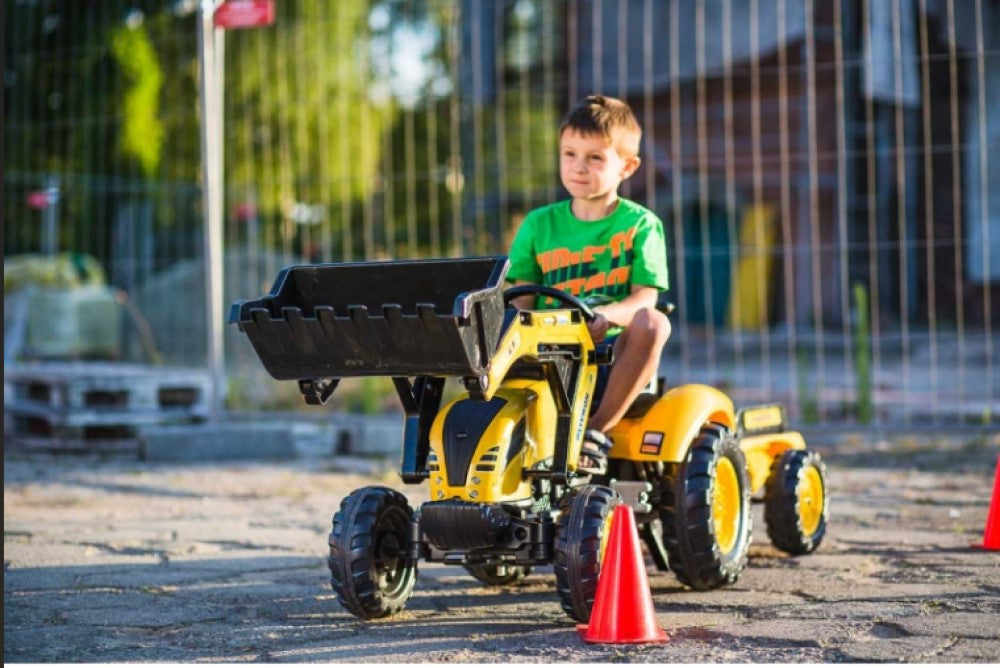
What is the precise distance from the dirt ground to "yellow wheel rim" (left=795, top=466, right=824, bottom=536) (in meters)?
0.16

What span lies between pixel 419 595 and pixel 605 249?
1352 millimetres

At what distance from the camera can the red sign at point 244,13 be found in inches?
370

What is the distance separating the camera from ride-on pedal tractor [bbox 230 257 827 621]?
379 centimetres

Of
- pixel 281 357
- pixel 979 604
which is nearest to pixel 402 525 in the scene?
pixel 281 357

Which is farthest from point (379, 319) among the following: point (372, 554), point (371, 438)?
point (371, 438)

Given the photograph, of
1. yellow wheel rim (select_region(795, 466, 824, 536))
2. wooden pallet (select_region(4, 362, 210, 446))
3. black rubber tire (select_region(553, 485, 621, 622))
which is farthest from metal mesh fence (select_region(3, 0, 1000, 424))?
black rubber tire (select_region(553, 485, 621, 622))

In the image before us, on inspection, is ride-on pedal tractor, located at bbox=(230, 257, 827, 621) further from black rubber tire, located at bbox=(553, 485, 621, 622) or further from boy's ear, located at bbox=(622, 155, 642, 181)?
boy's ear, located at bbox=(622, 155, 642, 181)

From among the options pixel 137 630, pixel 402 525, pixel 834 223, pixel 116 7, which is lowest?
pixel 137 630

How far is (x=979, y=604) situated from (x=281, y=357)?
7.46 ft

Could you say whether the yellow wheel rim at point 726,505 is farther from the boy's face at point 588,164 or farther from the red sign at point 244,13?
the red sign at point 244,13

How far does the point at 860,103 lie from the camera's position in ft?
68.0

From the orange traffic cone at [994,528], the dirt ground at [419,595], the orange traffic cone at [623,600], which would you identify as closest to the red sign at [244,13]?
the dirt ground at [419,595]

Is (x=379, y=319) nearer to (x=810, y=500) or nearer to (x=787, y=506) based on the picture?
(x=787, y=506)

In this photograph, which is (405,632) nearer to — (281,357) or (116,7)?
(281,357)
